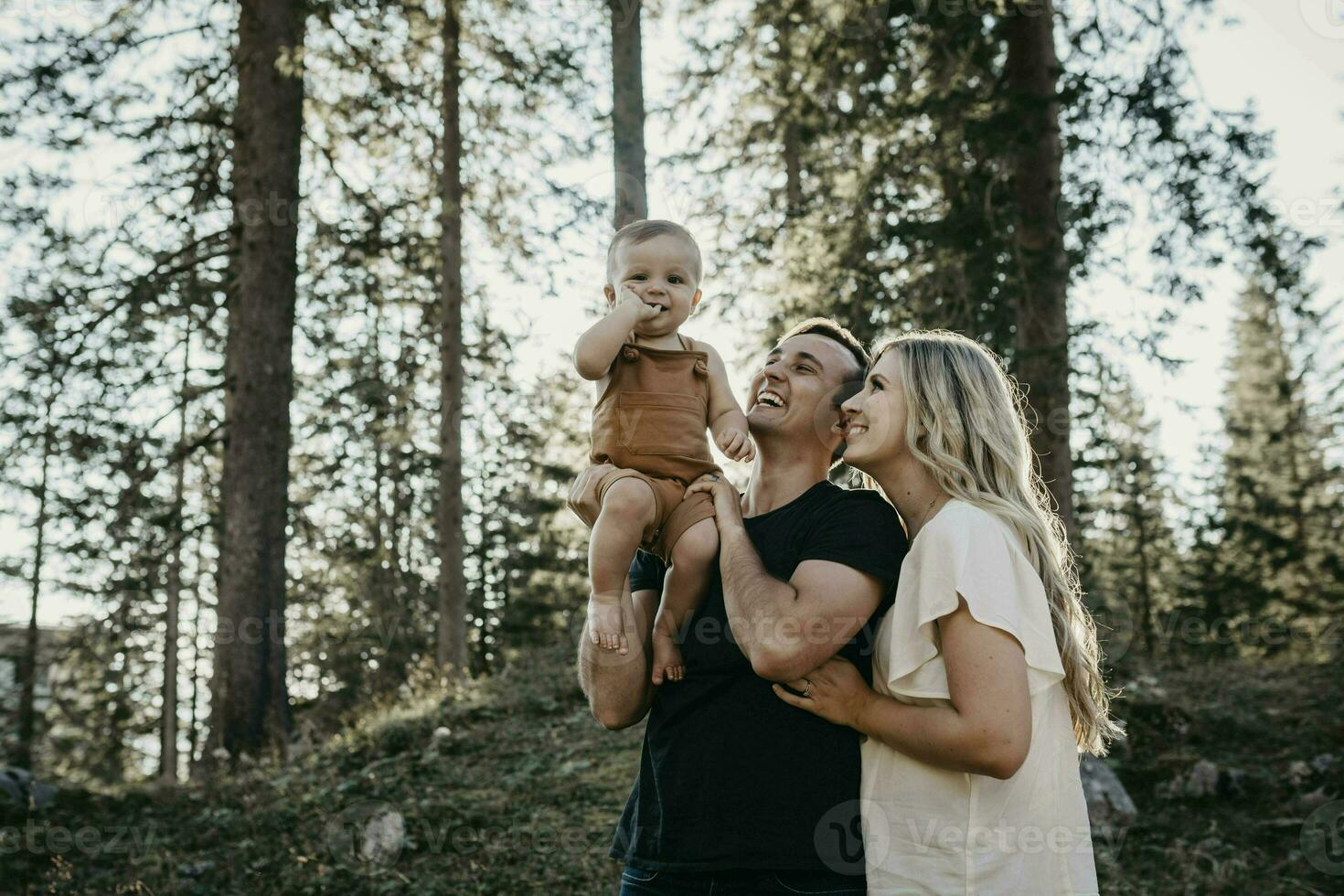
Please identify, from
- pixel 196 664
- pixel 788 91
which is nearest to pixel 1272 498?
pixel 788 91

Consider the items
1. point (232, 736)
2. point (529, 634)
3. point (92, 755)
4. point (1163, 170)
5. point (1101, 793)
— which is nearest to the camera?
point (1101, 793)

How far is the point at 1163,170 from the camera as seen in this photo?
29.8 ft

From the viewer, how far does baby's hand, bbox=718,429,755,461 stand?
11.0 ft

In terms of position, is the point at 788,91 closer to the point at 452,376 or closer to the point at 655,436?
the point at 452,376

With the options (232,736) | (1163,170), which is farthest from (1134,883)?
(232,736)

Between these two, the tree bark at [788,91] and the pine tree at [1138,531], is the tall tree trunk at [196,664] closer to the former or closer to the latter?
the tree bark at [788,91]

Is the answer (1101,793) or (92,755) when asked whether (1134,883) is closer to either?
(1101,793)

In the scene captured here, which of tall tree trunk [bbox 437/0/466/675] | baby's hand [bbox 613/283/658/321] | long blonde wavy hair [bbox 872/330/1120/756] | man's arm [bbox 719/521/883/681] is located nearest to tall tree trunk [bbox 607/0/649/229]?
baby's hand [bbox 613/283/658/321]

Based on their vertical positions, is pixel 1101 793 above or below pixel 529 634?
below

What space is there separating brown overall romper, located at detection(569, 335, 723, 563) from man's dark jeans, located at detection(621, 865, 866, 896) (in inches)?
38.0

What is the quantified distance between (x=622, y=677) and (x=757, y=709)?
43 cm

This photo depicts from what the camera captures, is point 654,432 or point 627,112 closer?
point 654,432

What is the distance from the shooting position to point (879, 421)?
3023 mm

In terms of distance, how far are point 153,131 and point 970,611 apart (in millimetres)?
11488
